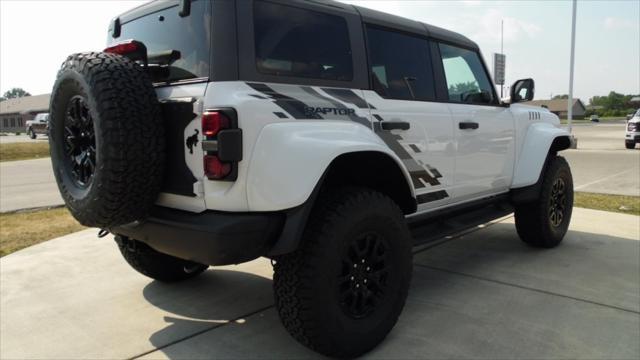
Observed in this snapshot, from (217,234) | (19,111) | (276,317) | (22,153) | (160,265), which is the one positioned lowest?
(276,317)

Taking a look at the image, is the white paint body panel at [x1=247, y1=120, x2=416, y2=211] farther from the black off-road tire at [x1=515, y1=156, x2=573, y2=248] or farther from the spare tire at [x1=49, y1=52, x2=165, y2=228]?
the black off-road tire at [x1=515, y1=156, x2=573, y2=248]

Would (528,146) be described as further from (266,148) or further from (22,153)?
(22,153)

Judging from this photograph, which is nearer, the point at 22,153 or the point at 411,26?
the point at 411,26

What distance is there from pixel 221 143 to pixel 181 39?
816 mm

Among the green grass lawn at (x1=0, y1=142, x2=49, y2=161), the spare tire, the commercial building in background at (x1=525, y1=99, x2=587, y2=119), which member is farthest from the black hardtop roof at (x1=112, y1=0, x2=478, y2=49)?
the commercial building in background at (x1=525, y1=99, x2=587, y2=119)

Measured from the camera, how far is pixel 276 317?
3.29 meters

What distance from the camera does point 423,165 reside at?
3.32 meters

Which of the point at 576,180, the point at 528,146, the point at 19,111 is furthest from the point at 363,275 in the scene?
→ the point at 19,111

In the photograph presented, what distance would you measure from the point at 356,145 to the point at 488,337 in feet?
4.64

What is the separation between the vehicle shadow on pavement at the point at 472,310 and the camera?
281 centimetres

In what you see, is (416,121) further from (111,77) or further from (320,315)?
(111,77)

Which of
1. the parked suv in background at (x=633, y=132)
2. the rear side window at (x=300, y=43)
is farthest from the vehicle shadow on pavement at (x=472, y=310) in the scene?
the parked suv in background at (x=633, y=132)

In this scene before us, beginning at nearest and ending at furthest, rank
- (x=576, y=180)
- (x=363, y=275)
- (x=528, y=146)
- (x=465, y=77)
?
1. (x=363, y=275)
2. (x=465, y=77)
3. (x=528, y=146)
4. (x=576, y=180)

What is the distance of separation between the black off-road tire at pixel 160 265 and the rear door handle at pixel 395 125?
184 centimetres
